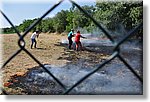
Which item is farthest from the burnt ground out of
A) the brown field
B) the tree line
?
the tree line

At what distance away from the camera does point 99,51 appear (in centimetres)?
204

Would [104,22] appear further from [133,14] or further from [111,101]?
[111,101]

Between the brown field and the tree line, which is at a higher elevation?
the tree line

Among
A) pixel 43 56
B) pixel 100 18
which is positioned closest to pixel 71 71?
pixel 43 56

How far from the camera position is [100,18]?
199 cm

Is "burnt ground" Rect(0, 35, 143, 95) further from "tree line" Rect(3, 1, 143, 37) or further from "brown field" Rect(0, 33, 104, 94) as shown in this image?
"tree line" Rect(3, 1, 143, 37)

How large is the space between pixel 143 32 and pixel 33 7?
0.62m

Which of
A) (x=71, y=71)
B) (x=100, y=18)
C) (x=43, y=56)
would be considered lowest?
(x=71, y=71)

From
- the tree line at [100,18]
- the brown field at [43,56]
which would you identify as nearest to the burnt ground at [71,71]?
the brown field at [43,56]

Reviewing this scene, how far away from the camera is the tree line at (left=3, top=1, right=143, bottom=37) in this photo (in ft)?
6.22

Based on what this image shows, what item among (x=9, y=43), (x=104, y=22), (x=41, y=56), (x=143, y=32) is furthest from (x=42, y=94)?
(x=143, y=32)

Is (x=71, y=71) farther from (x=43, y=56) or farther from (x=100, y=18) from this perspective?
(x=100, y=18)

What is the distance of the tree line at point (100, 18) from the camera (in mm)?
1896

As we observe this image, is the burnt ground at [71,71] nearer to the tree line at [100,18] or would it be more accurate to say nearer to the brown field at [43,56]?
the brown field at [43,56]
